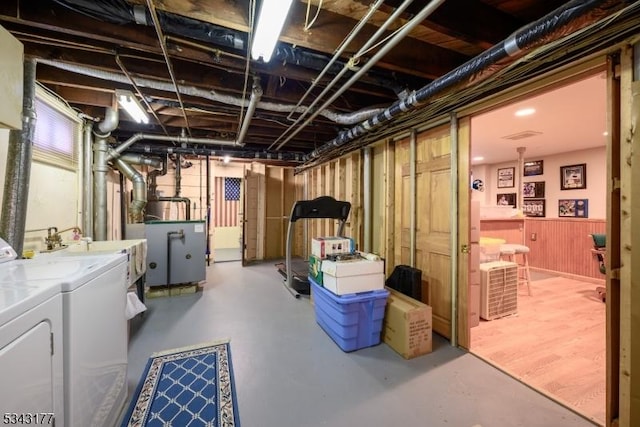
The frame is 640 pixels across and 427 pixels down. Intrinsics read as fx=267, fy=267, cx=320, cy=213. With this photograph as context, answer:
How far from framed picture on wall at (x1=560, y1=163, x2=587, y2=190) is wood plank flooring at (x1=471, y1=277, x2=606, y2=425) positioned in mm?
2438

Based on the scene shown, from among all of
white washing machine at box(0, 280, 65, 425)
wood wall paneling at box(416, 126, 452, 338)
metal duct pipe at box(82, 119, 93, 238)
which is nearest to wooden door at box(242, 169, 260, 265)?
metal duct pipe at box(82, 119, 93, 238)

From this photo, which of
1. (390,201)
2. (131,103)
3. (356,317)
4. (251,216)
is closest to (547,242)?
(390,201)

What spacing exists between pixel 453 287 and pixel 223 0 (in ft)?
9.76

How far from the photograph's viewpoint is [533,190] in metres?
6.01

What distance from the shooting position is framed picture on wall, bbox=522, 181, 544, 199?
19.3 ft

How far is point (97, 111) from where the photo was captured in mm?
3688

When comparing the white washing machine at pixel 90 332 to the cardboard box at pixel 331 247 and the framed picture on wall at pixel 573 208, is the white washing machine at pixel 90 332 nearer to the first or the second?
Answer: the cardboard box at pixel 331 247

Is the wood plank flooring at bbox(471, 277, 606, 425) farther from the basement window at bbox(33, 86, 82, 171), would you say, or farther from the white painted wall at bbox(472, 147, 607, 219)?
the basement window at bbox(33, 86, 82, 171)

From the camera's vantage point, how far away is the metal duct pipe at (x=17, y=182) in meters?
1.97

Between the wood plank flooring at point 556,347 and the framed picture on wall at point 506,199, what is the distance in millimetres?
2992

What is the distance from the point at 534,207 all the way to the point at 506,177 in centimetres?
105

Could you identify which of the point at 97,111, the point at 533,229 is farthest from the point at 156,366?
the point at 533,229

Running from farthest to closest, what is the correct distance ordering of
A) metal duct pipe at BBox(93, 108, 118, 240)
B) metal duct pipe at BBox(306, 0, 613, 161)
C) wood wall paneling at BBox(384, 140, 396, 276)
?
metal duct pipe at BBox(93, 108, 118, 240) → wood wall paneling at BBox(384, 140, 396, 276) → metal duct pipe at BBox(306, 0, 613, 161)

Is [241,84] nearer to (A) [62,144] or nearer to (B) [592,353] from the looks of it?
(A) [62,144]
